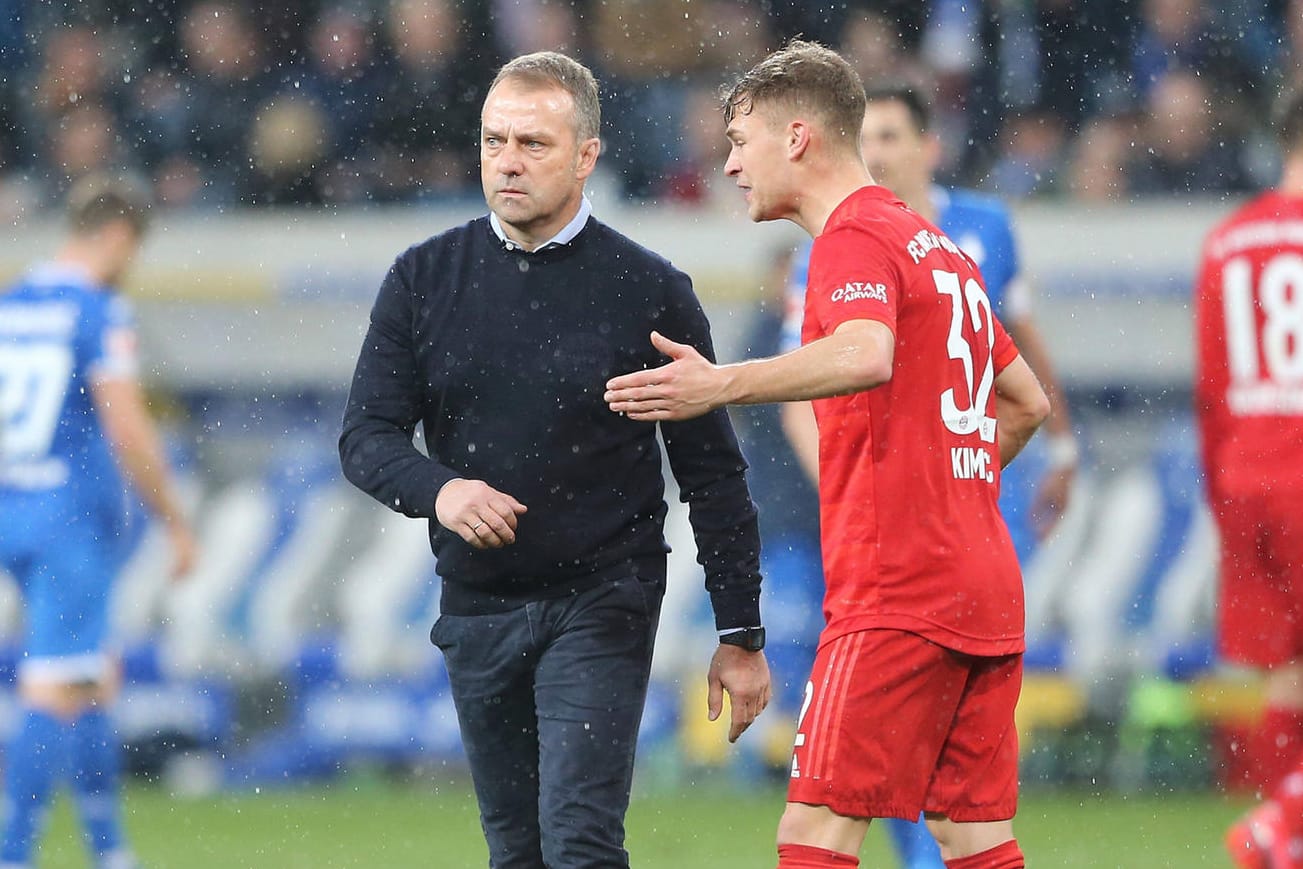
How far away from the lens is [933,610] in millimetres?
4020

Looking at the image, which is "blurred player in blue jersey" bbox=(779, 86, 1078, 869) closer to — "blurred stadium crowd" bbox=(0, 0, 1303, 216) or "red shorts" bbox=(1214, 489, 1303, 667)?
"red shorts" bbox=(1214, 489, 1303, 667)

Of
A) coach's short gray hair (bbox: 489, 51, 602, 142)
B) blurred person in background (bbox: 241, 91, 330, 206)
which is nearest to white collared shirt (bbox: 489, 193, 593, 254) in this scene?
coach's short gray hair (bbox: 489, 51, 602, 142)

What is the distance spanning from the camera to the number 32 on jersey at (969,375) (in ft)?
13.4

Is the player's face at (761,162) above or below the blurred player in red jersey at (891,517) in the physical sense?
above

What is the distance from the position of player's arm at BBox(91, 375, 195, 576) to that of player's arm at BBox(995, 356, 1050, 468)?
11.5ft

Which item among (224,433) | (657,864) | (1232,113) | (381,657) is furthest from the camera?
(1232,113)

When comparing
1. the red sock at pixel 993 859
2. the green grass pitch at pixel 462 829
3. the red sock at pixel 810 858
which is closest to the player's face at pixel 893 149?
the red sock at pixel 993 859

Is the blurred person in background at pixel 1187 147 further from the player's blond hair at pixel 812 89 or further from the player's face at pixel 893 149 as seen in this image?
the player's blond hair at pixel 812 89

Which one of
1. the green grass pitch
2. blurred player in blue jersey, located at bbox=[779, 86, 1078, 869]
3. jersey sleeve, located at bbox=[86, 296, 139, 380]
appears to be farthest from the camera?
the green grass pitch

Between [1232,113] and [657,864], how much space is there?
6422 mm

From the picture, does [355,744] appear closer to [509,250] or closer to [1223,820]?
[1223,820]

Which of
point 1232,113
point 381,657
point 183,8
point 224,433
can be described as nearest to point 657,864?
point 381,657

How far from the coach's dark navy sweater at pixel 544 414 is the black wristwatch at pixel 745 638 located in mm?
20

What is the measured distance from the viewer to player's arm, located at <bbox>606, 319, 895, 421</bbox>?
373cm
